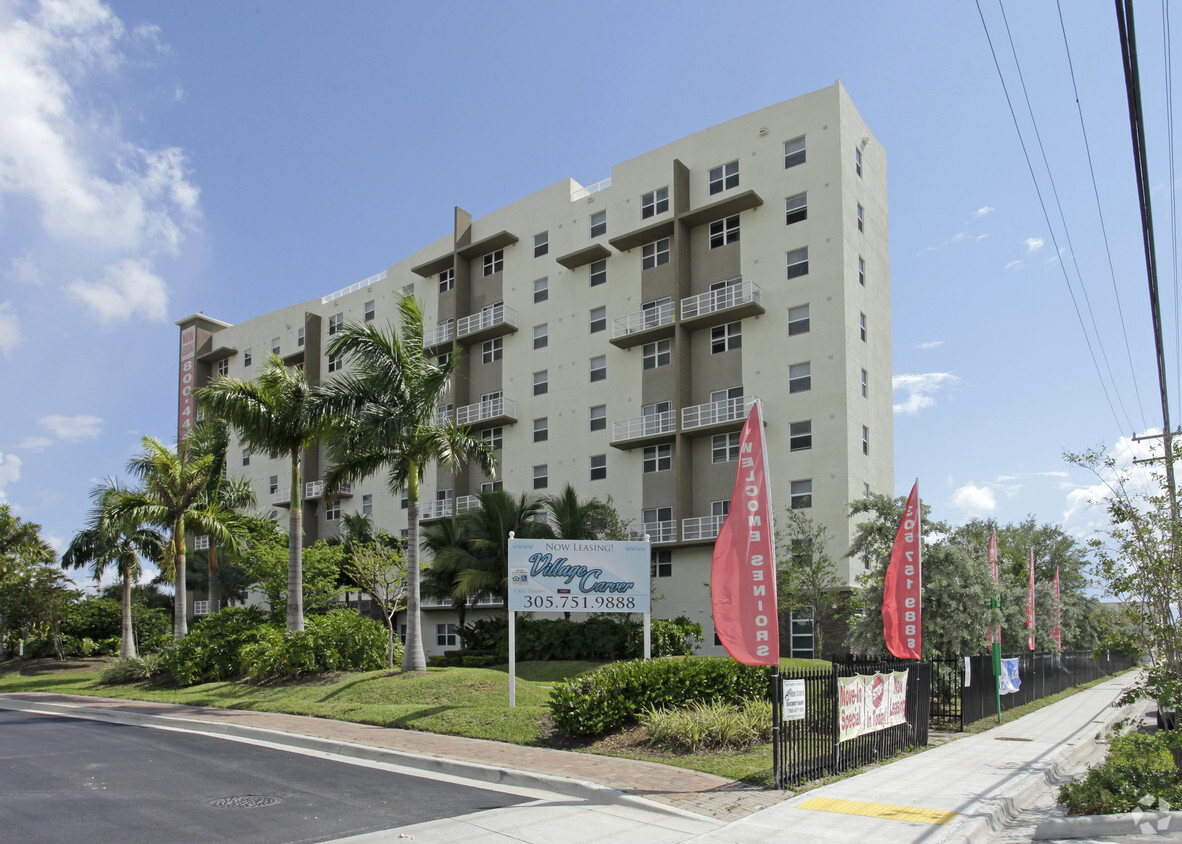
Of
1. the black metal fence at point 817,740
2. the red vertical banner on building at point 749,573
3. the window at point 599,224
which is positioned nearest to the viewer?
the black metal fence at point 817,740

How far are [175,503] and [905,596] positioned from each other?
25.0m

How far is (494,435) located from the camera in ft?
154

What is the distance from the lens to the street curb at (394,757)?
33.4 feet

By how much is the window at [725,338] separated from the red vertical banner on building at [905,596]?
68.5 feet

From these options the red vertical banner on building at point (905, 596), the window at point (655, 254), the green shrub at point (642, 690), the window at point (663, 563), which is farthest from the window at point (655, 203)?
the green shrub at point (642, 690)

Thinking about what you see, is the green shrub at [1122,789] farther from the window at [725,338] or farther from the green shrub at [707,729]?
the window at [725,338]

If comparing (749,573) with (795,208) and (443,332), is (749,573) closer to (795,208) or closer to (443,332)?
(795,208)

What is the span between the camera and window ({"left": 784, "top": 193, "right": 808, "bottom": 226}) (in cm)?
3706

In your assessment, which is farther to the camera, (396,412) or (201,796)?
(396,412)

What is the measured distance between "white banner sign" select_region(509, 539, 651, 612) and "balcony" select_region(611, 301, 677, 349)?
2148 cm

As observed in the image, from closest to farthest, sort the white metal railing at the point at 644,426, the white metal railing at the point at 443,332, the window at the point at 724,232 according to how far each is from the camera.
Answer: the white metal railing at the point at 644,426 < the window at the point at 724,232 < the white metal railing at the point at 443,332

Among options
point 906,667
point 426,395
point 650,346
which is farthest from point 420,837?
point 650,346

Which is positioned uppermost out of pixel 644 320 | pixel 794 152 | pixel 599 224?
pixel 794 152

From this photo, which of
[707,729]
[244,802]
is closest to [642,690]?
[707,729]
